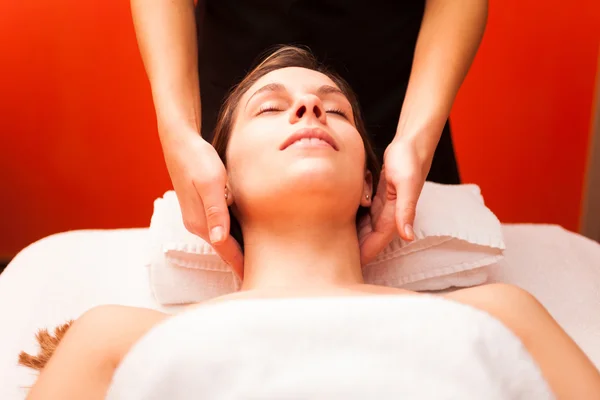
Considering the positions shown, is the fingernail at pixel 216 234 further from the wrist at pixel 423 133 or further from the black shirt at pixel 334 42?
the black shirt at pixel 334 42

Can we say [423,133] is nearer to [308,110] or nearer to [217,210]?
[308,110]

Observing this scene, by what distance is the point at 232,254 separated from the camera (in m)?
1.46

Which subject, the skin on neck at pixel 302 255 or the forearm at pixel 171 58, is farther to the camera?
the forearm at pixel 171 58

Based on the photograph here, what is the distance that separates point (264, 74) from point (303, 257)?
449 mm

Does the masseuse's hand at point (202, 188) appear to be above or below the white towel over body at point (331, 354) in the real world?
above

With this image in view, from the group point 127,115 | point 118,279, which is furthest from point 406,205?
point 127,115

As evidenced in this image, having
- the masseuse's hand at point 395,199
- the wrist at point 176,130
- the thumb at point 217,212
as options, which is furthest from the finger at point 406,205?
the wrist at point 176,130

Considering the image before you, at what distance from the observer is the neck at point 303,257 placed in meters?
1.37

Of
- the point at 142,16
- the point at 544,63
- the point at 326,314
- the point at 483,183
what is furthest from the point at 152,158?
the point at 326,314

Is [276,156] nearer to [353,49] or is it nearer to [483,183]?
[353,49]

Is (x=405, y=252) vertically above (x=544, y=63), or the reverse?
(x=544, y=63)

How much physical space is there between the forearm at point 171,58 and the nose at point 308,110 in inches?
8.8

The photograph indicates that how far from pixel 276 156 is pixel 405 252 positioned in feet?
1.46

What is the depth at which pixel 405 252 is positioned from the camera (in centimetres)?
162
